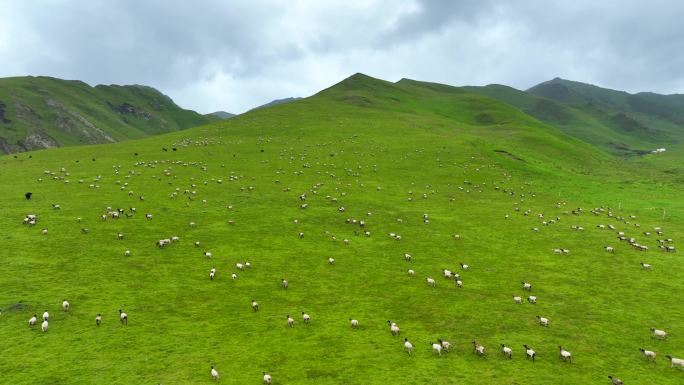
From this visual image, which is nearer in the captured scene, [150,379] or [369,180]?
[150,379]

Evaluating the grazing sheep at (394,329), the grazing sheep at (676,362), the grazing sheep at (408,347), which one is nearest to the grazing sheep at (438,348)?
the grazing sheep at (408,347)

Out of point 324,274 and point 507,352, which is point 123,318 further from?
point 507,352

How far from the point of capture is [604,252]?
4025 cm

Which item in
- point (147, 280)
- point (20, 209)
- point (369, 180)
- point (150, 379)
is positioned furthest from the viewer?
point (369, 180)

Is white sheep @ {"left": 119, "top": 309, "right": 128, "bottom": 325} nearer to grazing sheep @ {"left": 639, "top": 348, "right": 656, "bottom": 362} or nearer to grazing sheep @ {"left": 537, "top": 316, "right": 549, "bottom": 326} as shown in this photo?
grazing sheep @ {"left": 537, "top": 316, "right": 549, "bottom": 326}

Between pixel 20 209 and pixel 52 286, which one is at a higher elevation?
pixel 20 209

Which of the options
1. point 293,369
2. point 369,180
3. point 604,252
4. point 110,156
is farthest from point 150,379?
point 110,156

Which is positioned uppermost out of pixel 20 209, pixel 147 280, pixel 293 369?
pixel 20 209

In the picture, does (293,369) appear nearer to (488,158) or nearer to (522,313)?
(522,313)

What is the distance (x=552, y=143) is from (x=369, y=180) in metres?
64.1

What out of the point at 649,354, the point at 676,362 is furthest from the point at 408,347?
the point at 676,362

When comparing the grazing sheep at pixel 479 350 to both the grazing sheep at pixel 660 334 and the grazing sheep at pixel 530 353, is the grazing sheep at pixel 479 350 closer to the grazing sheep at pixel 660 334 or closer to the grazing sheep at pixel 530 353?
the grazing sheep at pixel 530 353

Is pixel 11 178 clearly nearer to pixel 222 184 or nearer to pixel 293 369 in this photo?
pixel 222 184

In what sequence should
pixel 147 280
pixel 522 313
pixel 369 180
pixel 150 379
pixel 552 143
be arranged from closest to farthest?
pixel 150 379
pixel 522 313
pixel 147 280
pixel 369 180
pixel 552 143
